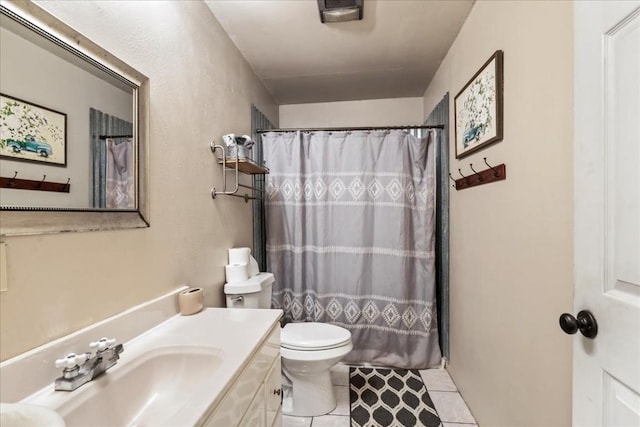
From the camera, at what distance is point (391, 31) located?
1827 millimetres

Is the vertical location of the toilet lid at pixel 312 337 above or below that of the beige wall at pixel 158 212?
below

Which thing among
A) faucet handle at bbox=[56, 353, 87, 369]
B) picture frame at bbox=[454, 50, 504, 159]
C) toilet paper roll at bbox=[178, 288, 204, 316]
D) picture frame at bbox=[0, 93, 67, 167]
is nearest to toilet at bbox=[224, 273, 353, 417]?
toilet paper roll at bbox=[178, 288, 204, 316]

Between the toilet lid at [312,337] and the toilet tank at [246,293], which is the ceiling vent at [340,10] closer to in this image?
the toilet tank at [246,293]

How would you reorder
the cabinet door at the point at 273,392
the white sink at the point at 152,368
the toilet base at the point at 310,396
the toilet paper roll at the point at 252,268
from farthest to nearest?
the toilet paper roll at the point at 252,268 < the toilet base at the point at 310,396 < the cabinet door at the point at 273,392 < the white sink at the point at 152,368

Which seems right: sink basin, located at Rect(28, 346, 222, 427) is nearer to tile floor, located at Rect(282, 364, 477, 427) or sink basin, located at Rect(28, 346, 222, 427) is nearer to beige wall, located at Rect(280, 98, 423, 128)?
tile floor, located at Rect(282, 364, 477, 427)

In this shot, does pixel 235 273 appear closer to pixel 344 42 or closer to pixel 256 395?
pixel 256 395

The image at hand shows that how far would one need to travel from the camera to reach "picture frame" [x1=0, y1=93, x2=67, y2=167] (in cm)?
65

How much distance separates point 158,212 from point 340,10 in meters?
1.47

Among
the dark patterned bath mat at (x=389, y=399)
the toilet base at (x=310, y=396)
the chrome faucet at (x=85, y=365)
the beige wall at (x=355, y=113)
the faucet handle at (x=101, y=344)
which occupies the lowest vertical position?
the dark patterned bath mat at (x=389, y=399)

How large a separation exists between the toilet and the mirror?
0.78 meters

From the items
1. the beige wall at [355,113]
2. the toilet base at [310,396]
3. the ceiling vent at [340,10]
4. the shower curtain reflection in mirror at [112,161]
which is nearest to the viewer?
the shower curtain reflection in mirror at [112,161]

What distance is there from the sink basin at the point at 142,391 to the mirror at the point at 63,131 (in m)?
0.42

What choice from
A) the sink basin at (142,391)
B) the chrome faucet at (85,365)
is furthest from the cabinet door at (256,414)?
the chrome faucet at (85,365)

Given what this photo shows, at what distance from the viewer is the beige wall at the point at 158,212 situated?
0.71 metres
